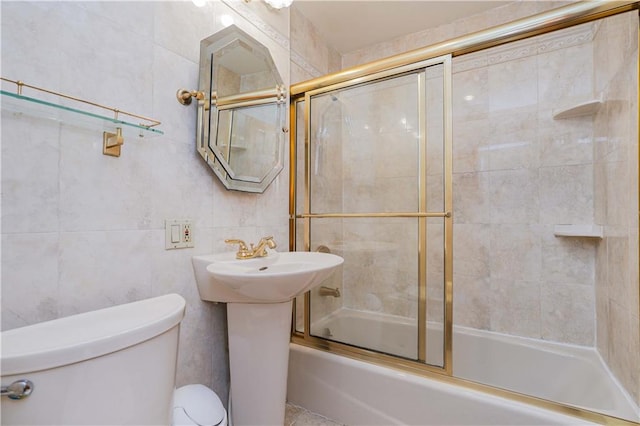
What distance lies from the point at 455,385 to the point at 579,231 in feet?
3.66

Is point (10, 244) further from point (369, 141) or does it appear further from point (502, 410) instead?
point (502, 410)

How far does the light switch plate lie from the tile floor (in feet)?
3.33

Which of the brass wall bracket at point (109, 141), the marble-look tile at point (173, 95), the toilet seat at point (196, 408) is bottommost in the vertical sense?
the toilet seat at point (196, 408)

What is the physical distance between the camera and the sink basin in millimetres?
997

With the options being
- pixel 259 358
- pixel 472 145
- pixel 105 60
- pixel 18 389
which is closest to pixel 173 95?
pixel 105 60

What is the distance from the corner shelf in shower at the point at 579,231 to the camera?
1.59 meters

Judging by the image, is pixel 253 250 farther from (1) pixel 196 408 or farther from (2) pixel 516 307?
(2) pixel 516 307

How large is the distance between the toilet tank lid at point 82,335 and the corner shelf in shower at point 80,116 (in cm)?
50

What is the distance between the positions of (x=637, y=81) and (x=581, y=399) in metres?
1.42

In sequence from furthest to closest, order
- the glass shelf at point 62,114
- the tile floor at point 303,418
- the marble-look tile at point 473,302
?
the marble-look tile at point 473,302 < the tile floor at point 303,418 < the glass shelf at point 62,114

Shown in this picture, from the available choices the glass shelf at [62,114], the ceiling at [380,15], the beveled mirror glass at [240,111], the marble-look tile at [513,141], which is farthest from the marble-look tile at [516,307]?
the glass shelf at [62,114]

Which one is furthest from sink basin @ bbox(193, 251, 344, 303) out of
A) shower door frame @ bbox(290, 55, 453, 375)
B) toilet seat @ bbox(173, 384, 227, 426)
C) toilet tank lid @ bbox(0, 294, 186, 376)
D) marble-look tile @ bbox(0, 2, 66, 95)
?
marble-look tile @ bbox(0, 2, 66, 95)

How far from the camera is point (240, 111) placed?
144 cm

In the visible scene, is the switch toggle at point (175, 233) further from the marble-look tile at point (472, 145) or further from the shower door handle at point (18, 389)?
the marble-look tile at point (472, 145)
